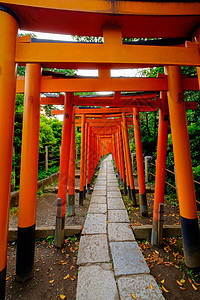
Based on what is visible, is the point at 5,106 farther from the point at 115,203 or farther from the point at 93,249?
the point at 115,203

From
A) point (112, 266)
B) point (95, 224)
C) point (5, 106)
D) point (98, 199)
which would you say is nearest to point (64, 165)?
point (5, 106)

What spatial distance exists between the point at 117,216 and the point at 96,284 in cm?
243

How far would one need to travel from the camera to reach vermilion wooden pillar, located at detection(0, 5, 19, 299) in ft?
4.86

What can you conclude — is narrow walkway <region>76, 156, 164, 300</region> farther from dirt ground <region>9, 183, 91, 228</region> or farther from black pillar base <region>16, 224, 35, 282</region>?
black pillar base <region>16, 224, 35, 282</region>

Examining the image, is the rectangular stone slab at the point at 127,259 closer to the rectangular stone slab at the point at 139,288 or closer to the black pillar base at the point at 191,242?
the rectangular stone slab at the point at 139,288

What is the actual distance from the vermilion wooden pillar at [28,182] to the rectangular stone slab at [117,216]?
245cm

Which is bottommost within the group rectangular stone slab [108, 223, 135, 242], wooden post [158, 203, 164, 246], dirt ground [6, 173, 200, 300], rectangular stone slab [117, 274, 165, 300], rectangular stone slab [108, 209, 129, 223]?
dirt ground [6, 173, 200, 300]

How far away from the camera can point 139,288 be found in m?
1.92

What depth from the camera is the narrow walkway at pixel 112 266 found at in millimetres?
1866

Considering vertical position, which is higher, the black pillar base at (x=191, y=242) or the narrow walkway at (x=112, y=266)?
Answer: the black pillar base at (x=191, y=242)

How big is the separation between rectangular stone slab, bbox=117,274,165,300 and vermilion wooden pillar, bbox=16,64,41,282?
1.55 metres

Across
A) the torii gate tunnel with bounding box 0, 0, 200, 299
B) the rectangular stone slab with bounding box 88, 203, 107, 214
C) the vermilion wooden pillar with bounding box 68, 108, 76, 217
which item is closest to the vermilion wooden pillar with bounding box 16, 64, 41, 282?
the torii gate tunnel with bounding box 0, 0, 200, 299

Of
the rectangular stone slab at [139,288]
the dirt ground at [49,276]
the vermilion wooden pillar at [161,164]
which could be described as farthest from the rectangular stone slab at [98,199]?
the rectangular stone slab at [139,288]

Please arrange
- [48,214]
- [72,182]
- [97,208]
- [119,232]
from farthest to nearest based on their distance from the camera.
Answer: [97,208] < [48,214] < [72,182] < [119,232]
